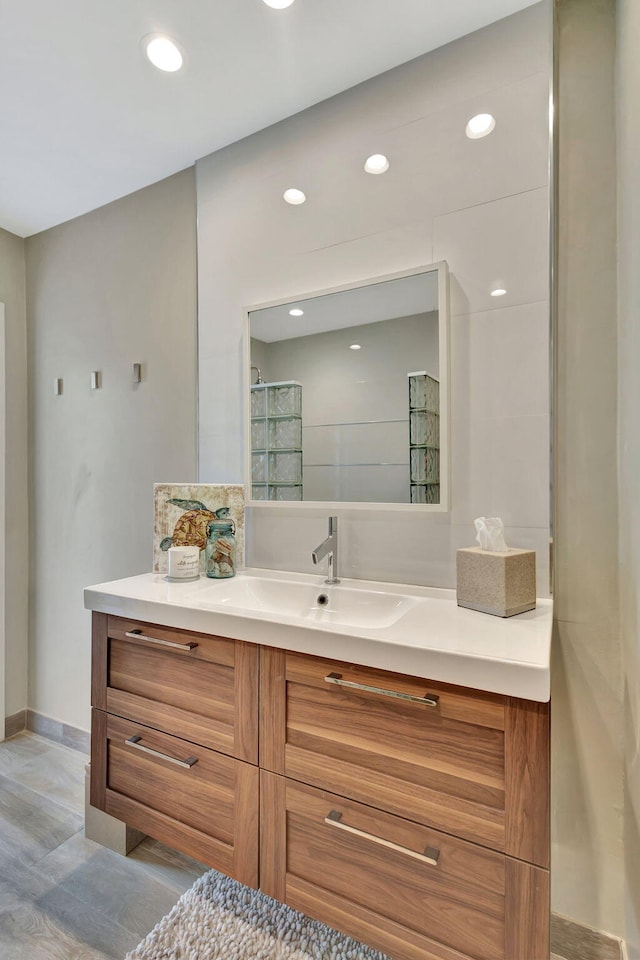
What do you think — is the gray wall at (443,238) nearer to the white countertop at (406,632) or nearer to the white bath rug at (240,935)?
the white countertop at (406,632)

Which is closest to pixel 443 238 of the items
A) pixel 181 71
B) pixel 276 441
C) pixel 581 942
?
pixel 276 441

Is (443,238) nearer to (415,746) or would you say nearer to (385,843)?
(415,746)

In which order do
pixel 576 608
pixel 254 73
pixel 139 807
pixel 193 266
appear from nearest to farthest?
pixel 576 608
pixel 139 807
pixel 254 73
pixel 193 266

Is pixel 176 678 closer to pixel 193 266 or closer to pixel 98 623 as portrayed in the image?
pixel 98 623

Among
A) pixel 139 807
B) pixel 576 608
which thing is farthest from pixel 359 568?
pixel 139 807

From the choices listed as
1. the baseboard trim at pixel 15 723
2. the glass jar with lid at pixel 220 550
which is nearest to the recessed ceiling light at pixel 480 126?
the glass jar with lid at pixel 220 550

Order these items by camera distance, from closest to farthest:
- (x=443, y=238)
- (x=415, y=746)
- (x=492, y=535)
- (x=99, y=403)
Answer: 1. (x=415, y=746)
2. (x=492, y=535)
3. (x=443, y=238)
4. (x=99, y=403)

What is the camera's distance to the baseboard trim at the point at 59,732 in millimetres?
2316

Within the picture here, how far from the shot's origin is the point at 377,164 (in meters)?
1.56

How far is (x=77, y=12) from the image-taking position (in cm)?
135

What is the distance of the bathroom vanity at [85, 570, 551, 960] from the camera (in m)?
0.91

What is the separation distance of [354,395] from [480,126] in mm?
843

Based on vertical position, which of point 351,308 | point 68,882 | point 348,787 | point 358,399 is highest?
point 351,308

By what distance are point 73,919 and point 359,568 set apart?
133cm
